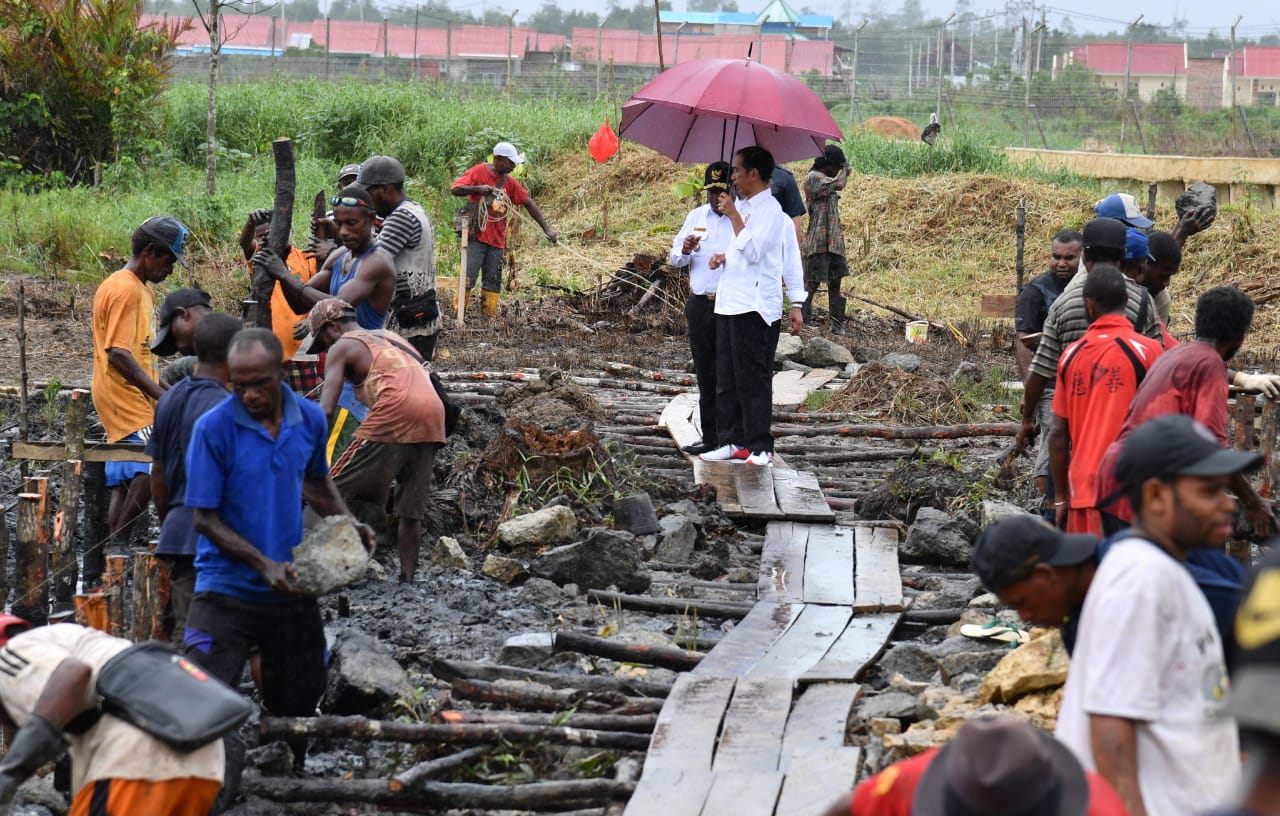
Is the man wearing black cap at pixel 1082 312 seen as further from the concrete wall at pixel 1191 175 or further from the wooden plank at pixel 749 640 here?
the concrete wall at pixel 1191 175

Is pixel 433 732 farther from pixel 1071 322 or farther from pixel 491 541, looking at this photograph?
pixel 1071 322

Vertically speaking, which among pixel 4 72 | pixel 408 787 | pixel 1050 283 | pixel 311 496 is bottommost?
pixel 408 787

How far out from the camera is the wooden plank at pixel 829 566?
6.95 metres

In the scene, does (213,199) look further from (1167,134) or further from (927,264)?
(1167,134)

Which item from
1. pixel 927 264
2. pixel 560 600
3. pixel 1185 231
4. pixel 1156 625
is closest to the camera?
pixel 1156 625

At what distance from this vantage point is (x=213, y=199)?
17922mm

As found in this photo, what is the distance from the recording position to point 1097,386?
5.62 metres

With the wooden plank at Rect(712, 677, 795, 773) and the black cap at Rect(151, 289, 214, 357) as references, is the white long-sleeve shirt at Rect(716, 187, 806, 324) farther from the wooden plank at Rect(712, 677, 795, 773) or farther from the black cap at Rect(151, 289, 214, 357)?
the wooden plank at Rect(712, 677, 795, 773)

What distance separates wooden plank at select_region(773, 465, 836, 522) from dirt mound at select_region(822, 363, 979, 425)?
1.93 m

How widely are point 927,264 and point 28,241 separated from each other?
39.7 ft

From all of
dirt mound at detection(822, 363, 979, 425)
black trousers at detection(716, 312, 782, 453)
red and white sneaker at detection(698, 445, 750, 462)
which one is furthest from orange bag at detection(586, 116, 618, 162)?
black trousers at detection(716, 312, 782, 453)

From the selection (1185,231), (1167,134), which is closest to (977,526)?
(1185,231)

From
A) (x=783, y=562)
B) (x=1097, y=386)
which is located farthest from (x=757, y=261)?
(x=1097, y=386)

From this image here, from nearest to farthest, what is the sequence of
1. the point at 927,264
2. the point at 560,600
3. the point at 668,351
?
the point at 560,600, the point at 668,351, the point at 927,264
